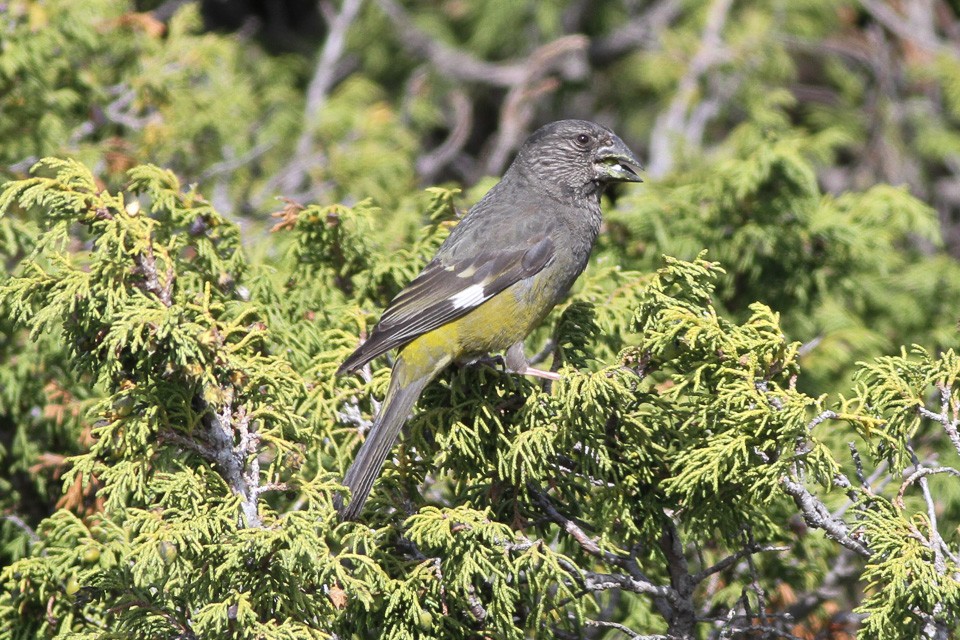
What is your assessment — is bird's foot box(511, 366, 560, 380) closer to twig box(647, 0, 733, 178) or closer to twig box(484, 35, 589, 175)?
twig box(484, 35, 589, 175)

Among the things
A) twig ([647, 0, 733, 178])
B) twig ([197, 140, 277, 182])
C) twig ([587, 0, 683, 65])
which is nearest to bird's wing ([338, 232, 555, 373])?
twig ([197, 140, 277, 182])

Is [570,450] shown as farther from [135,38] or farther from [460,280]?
[135,38]

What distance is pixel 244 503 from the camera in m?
3.05

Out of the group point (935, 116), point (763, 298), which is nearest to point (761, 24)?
point (935, 116)

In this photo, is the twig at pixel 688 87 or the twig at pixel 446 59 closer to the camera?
the twig at pixel 688 87

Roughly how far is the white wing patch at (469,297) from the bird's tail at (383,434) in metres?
0.40

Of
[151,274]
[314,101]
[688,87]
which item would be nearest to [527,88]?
[688,87]

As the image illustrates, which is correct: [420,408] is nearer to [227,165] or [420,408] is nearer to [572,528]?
[572,528]

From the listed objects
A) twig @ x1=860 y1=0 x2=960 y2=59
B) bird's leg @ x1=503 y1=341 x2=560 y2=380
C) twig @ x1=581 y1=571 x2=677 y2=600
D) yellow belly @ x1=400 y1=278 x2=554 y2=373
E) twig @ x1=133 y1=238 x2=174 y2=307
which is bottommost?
twig @ x1=860 y1=0 x2=960 y2=59

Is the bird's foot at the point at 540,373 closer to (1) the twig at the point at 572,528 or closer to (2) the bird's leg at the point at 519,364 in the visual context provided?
(2) the bird's leg at the point at 519,364

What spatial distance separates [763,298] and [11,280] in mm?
3531

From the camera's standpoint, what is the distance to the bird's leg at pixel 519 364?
3.72 m

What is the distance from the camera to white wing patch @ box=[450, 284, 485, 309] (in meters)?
4.01

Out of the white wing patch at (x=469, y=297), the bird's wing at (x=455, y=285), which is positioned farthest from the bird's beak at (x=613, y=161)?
the white wing patch at (x=469, y=297)
